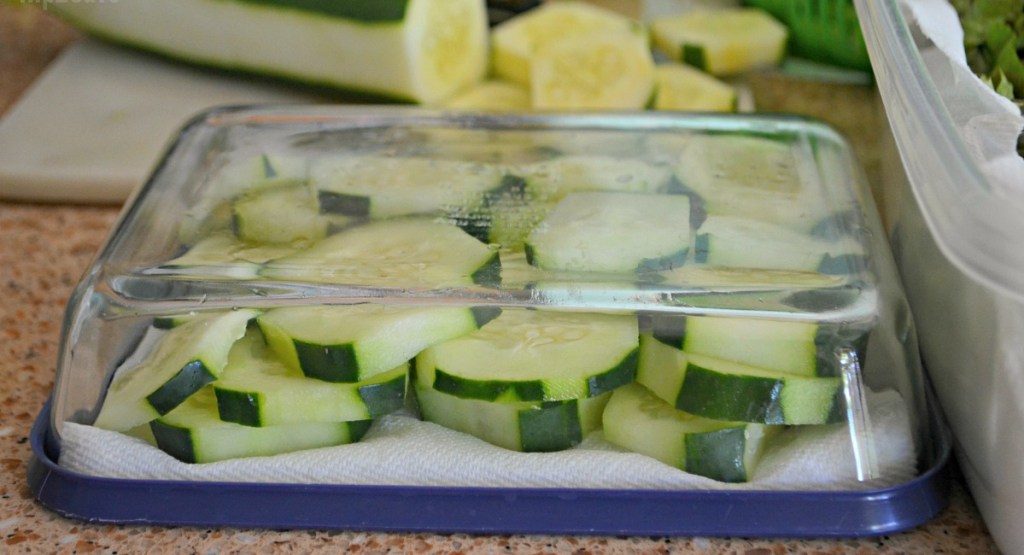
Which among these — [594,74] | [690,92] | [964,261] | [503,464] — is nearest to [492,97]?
[594,74]

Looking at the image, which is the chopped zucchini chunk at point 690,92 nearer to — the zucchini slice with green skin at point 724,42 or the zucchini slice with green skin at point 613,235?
the zucchini slice with green skin at point 724,42

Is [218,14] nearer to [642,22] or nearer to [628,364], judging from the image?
[642,22]

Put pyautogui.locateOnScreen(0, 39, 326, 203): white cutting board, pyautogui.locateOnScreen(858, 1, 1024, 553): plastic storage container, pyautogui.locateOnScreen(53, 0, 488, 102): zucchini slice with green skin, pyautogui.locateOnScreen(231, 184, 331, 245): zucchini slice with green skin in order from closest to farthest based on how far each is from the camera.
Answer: pyautogui.locateOnScreen(858, 1, 1024, 553): plastic storage container, pyautogui.locateOnScreen(231, 184, 331, 245): zucchini slice with green skin, pyautogui.locateOnScreen(0, 39, 326, 203): white cutting board, pyautogui.locateOnScreen(53, 0, 488, 102): zucchini slice with green skin

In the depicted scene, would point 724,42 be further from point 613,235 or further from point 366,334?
point 366,334

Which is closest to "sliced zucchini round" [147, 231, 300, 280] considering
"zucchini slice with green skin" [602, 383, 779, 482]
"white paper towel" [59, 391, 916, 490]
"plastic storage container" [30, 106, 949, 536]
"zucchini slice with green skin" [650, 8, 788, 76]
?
"plastic storage container" [30, 106, 949, 536]

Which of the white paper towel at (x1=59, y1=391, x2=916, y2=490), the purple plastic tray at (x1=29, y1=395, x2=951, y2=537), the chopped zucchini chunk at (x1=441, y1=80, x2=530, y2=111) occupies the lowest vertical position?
the purple plastic tray at (x1=29, y1=395, x2=951, y2=537)

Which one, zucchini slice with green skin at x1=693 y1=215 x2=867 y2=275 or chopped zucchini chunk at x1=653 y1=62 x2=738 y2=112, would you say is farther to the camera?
chopped zucchini chunk at x1=653 y1=62 x2=738 y2=112

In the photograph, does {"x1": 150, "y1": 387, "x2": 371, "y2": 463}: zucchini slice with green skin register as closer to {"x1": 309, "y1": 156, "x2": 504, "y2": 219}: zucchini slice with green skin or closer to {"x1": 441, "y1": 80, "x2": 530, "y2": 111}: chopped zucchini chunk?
{"x1": 309, "y1": 156, "x2": 504, "y2": 219}: zucchini slice with green skin
